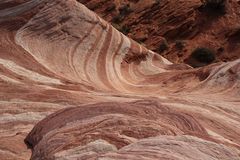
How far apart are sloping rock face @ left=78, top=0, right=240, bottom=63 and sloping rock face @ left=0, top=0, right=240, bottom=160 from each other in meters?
16.2

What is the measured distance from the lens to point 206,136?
1008cm

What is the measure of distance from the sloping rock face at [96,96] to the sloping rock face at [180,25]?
1621cm

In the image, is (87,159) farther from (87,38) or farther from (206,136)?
(87,38)

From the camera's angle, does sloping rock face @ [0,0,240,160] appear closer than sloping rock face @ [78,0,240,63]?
Yes

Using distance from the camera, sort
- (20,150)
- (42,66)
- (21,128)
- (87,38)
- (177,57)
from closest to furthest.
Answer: (20,150)
(21,128)
(42,66)
(87,38)
(177,57)

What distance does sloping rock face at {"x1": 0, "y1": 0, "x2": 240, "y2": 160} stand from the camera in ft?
32.2

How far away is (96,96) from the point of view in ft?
48.0

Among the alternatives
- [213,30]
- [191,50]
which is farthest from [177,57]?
[213,30]

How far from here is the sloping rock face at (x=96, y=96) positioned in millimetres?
9828

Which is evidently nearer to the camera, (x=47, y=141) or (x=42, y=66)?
(x=47, y=141)

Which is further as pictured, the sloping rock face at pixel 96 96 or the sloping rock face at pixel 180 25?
the sloping rock face at pixel 180 25

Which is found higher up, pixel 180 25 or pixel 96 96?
pixel 180 25

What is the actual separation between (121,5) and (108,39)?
88.3 feet

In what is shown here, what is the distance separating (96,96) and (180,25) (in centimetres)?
2866
